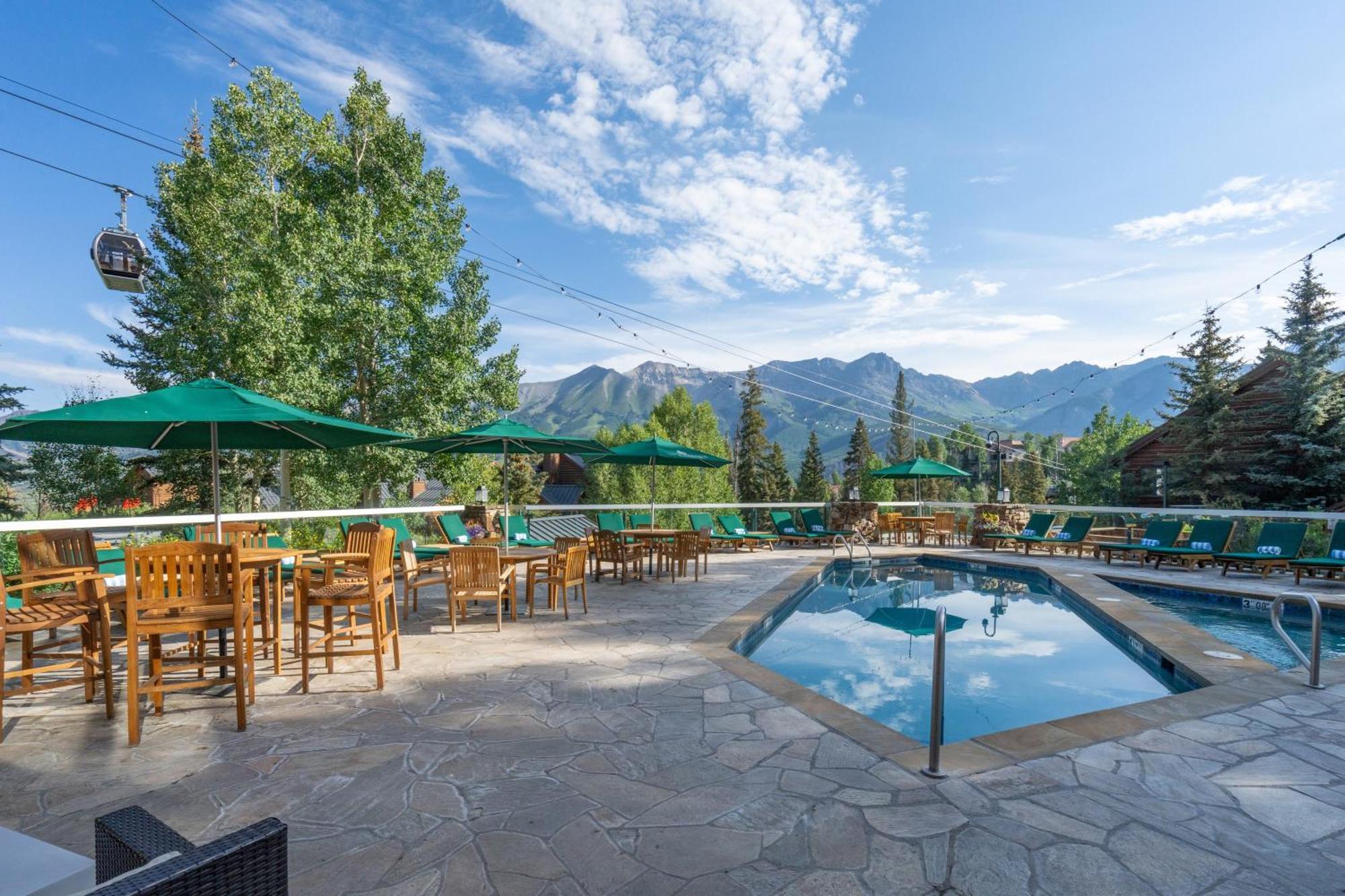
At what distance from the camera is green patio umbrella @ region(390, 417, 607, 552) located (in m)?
7.54

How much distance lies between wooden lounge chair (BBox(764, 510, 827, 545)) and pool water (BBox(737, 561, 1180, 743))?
445cm

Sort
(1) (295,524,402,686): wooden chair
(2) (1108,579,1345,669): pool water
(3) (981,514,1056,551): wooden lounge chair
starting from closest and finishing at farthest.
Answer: (1) (295,524,402,686): wooden chair < (2) (1108,579,1345,669): pool water < (3) (981,514,1056,551): wooden lounge chair

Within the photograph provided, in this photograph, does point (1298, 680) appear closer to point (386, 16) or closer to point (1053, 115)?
point (1053, 115)

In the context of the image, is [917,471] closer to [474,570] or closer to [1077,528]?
[1077,528]

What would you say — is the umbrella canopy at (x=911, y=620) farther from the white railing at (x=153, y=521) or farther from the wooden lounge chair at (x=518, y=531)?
the white railing at (x=153, y=521)

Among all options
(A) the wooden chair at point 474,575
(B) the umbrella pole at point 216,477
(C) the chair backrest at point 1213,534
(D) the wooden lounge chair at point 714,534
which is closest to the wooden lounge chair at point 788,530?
(D) the wooden lounge chair at point 714,534

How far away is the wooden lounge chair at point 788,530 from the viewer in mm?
14195

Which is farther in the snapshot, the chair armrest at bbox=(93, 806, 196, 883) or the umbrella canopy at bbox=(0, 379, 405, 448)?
the umbrella canopy at bbox=(0, 379, 405, 448)

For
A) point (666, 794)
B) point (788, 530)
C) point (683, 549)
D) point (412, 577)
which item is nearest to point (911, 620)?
point (683, 549)

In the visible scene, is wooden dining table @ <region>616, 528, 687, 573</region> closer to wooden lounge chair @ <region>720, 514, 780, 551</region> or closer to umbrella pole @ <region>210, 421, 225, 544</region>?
wooden lounge chair @ <region>720, 514, 780, 551</region>

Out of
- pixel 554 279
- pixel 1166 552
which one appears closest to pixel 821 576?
pixel 1166 552

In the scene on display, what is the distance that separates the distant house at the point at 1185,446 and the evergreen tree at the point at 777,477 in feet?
79.8

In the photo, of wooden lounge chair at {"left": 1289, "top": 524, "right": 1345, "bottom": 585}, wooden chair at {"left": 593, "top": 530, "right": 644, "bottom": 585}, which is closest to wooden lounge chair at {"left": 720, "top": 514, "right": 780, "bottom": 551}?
wooden chair at {"left": 593, "top": 530, "right": 644, "bottom": 585}

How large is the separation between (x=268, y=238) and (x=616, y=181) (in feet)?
29.5
